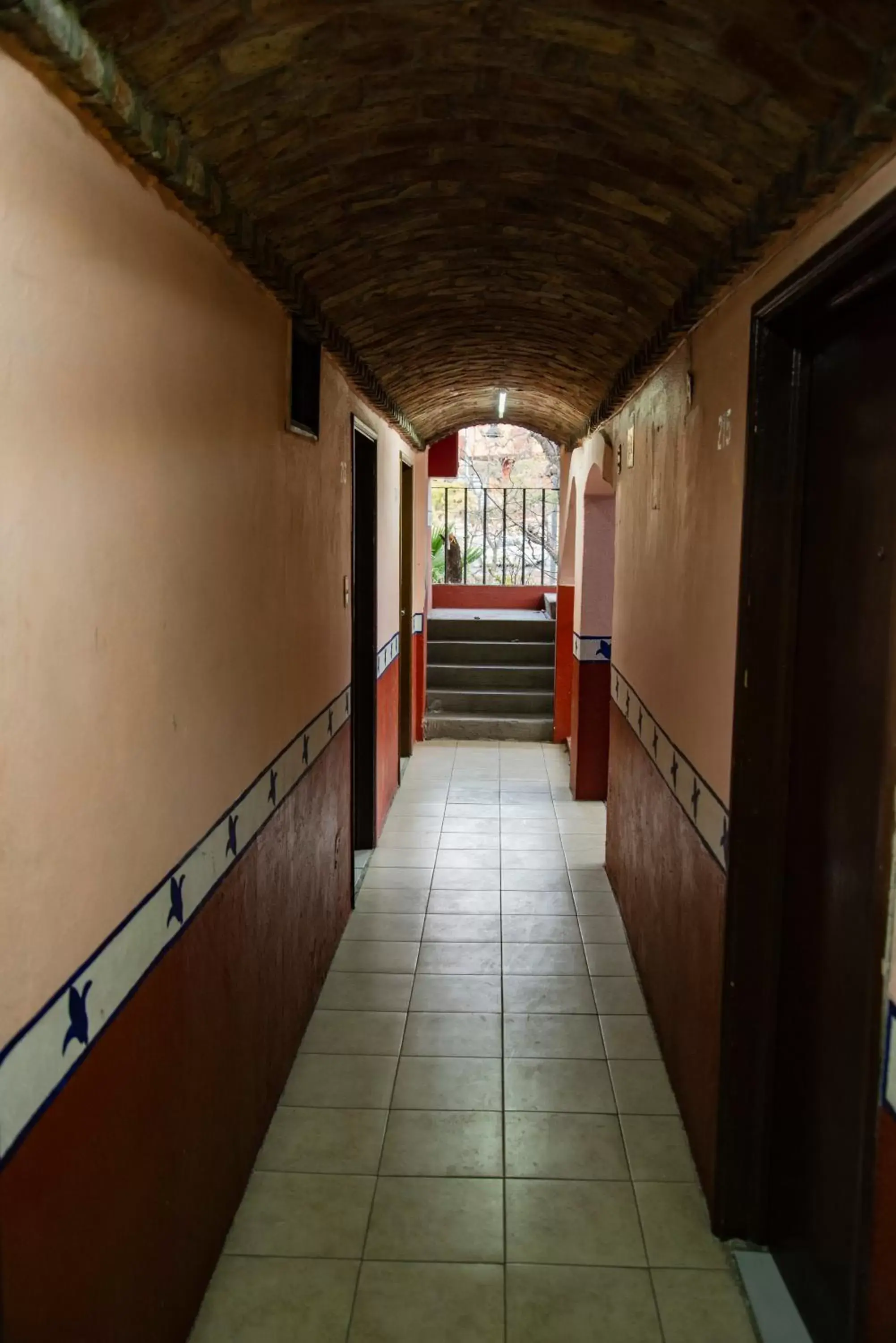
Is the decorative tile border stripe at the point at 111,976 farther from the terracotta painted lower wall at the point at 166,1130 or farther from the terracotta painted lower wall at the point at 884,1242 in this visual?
the terracotta painted lower wall at the point at 884,1242

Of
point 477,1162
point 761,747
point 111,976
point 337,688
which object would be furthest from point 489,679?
point 111,976

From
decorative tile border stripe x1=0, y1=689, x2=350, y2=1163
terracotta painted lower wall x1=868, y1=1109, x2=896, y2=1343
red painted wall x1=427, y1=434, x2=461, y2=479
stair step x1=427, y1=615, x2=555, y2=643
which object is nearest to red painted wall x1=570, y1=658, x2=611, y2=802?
stair step x1=427, y1=615, x2=555, y2=643

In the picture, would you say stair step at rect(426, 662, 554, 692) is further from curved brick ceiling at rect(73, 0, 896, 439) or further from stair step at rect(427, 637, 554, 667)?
curved brick ceiling at rect(73, 0, 896, 439)

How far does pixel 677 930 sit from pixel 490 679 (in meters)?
6.17

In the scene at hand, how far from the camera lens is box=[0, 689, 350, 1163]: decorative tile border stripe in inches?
54.8

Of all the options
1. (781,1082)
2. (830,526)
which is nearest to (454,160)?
(830,526)

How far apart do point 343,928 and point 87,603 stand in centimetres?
312

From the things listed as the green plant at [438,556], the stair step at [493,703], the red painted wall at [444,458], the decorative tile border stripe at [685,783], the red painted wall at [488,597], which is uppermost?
the red painted wall at [444,458]

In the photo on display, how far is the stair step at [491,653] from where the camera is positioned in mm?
9750

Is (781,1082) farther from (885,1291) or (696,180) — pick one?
(696,180)

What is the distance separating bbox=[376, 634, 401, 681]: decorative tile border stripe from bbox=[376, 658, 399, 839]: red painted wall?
0.12ft

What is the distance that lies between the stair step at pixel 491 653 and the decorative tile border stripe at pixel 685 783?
16.8ft

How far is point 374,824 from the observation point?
5680mm

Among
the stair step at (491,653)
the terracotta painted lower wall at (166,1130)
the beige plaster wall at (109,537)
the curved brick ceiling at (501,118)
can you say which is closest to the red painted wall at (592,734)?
the stair step at (491,653)
